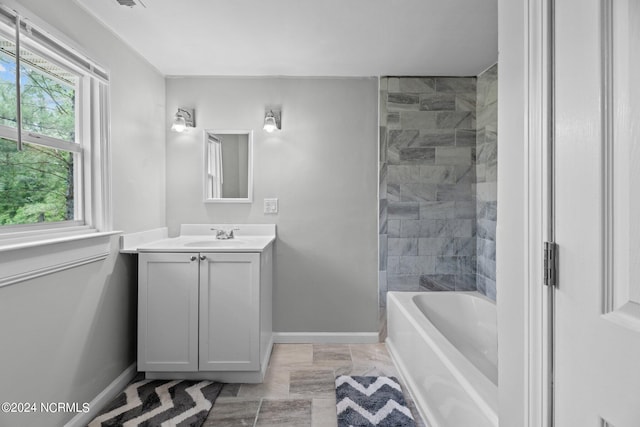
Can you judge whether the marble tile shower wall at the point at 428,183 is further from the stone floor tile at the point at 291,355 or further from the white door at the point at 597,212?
the white door at the point at 597,212

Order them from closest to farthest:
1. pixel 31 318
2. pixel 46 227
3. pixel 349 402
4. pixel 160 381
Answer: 1. pixel 31 318
2. pixel 46 227
3. pixel 349 402
4. pixel 160 381

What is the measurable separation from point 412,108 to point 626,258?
8.41 ft

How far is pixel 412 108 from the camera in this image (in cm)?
295

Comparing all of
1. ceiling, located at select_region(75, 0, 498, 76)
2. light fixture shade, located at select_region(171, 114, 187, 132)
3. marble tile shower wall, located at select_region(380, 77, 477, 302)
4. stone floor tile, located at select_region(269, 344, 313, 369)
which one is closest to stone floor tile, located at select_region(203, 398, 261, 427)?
stone floor tile, located at select_region(269, 344, 313, 369)

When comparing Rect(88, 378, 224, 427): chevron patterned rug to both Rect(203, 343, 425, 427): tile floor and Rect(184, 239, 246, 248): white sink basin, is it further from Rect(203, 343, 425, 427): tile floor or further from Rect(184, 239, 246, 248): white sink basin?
Rect(184, 239, 246, 248): white sink basin

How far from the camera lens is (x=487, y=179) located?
2.76 metres

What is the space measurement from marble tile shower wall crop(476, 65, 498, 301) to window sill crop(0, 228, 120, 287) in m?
2.63

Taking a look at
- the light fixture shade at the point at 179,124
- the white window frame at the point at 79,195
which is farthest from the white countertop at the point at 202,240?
the light fixture shade at the point at 179,124

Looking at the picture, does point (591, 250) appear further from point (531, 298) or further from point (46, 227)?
point (46, 227)

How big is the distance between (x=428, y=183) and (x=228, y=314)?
6.18ft

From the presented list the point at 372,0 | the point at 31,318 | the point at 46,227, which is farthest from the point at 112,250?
the point at 372,0

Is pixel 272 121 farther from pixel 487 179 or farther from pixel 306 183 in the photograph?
pixel 487 179

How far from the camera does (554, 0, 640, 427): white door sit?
57 centimetres

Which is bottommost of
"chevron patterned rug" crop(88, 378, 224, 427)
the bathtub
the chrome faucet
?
"chevron patterned rug" crop(88, 378, 224, 427)
